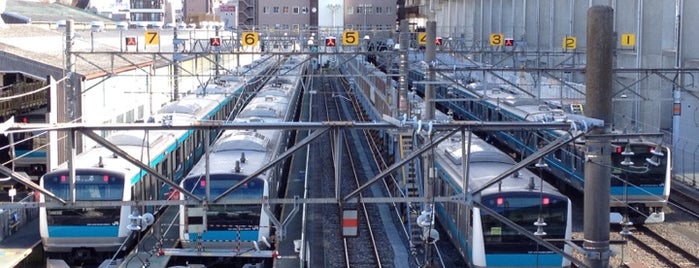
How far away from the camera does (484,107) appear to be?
2223cm

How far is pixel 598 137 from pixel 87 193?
734 cm

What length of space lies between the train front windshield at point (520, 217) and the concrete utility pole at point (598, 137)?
12.7 feet

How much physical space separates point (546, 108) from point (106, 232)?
1029 cm

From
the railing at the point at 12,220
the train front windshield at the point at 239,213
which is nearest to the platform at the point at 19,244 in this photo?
the railing at the point at 12,220

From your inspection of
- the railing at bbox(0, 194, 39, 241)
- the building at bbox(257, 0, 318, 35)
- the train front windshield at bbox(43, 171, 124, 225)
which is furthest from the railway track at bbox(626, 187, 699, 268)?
the building at bbox(257, 0, 318, 35)

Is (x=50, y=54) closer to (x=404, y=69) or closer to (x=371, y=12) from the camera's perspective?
(x=404, y=69)

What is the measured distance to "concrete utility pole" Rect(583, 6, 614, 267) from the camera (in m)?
6.15

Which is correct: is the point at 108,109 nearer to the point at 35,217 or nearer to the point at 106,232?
the point at 35,217

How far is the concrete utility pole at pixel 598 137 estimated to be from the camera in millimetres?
6148

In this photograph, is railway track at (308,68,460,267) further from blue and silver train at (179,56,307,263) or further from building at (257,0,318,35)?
building at (257,0,318,35)

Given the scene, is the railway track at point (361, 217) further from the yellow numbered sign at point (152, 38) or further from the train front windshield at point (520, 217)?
the yellow numbered sign at point (152, 38)

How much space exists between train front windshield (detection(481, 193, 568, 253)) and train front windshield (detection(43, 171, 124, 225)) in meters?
4.76

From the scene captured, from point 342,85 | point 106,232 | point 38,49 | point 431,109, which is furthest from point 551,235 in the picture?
point 342,85

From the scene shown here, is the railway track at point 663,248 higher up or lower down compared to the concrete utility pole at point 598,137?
lower down
